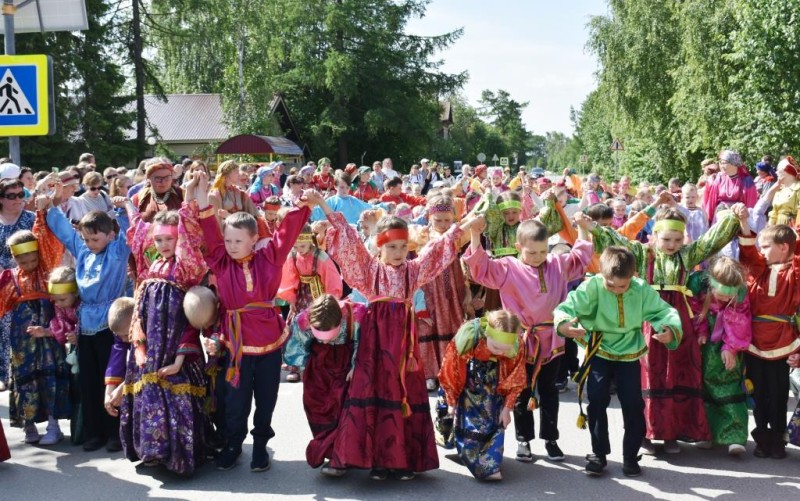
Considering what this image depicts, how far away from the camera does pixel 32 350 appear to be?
5.77 meters

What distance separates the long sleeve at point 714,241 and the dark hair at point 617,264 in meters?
0.80

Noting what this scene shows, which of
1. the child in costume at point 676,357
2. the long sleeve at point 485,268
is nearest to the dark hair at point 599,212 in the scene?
the child in costume at point 676,357

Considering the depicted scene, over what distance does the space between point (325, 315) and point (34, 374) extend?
2.45 meters

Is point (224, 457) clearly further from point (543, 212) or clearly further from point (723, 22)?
point (723, 22)

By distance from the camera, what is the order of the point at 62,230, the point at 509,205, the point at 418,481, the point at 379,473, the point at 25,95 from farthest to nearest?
1. the point at 509,205
2. the point at 25,95
3. the point at 62,230
4. the point at 418,481
5. the point at 379,473

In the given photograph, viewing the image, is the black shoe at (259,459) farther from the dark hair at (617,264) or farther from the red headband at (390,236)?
the dark hair at (617,264)

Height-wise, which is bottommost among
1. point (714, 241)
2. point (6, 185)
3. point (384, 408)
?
point (384, 408)

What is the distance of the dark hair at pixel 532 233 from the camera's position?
205 inches

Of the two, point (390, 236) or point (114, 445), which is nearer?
point (390, 236)

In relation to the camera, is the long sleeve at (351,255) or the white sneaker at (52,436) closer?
the long sleeve at (351,255)

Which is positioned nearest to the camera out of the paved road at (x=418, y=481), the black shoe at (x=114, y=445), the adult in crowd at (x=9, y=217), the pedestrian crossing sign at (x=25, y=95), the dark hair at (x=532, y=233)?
the paved road at (x=418, y=481)

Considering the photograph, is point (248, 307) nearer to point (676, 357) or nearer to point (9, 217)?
point (9, 217)

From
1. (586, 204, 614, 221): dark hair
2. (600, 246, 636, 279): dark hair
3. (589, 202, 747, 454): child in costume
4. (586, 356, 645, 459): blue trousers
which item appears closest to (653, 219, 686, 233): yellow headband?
(589, 202, 747, 454): child in costume

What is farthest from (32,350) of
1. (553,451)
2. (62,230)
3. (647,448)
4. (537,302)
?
(647,448)
